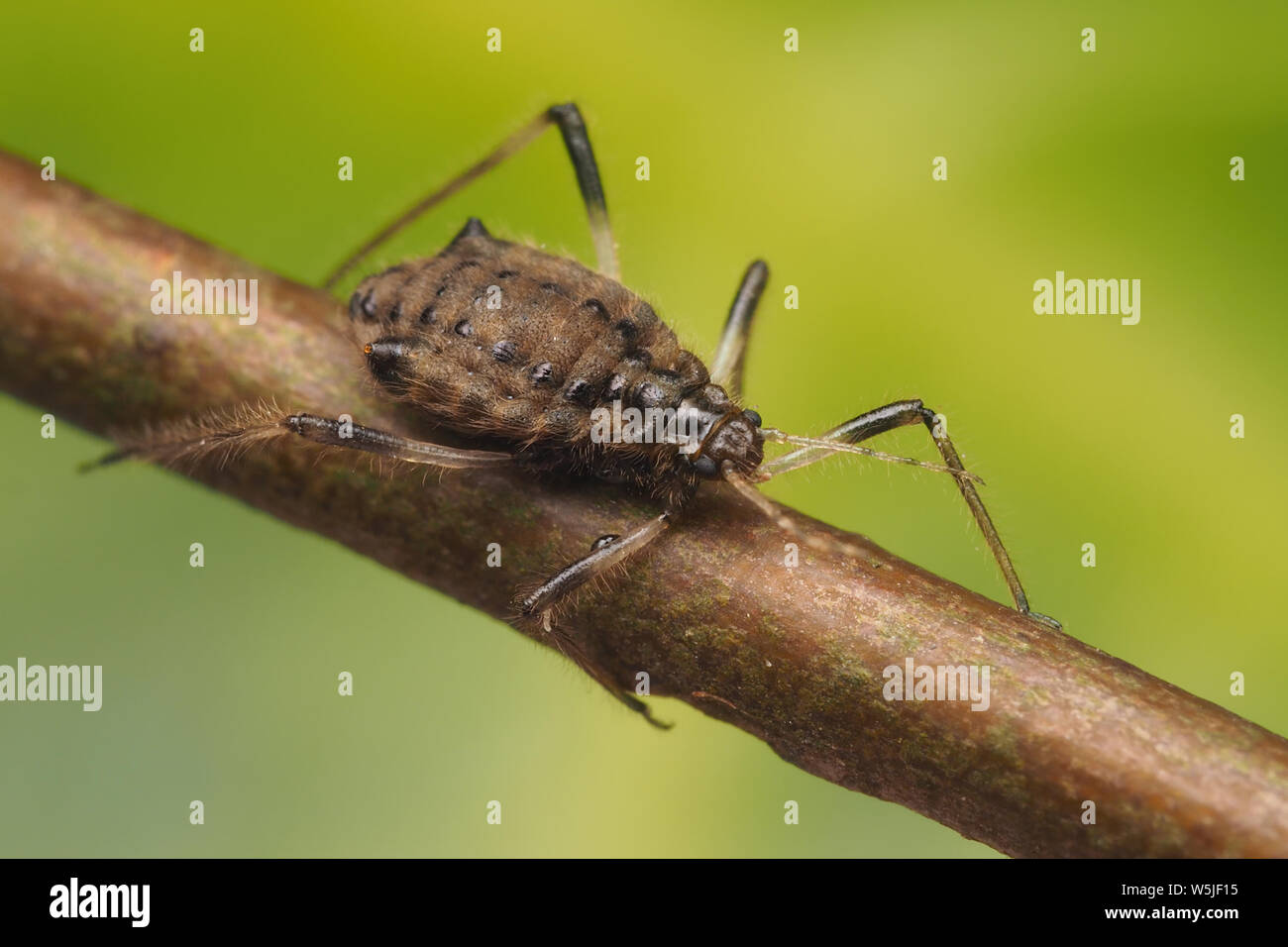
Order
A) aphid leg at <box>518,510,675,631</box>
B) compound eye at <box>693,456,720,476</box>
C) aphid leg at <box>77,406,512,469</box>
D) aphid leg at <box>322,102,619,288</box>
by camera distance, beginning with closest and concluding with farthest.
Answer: aphid leg at <box>518,510,675,631</box> → aphid leg at <box>77,406,512,469</box> → compound eye at <box>693,456,720,476</box> → aphid leg at <box>322,102,619,288</box>

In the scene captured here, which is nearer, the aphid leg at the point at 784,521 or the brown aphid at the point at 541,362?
the aphid leg at the point at 784,521

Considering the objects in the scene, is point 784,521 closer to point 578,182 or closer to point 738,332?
point 738,332

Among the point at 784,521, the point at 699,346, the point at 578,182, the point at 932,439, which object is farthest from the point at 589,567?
the point at 578,182

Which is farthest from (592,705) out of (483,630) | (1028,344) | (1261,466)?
(1261,466)

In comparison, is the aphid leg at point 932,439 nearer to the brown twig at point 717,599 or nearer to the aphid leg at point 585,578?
the brown twig at point 717,599

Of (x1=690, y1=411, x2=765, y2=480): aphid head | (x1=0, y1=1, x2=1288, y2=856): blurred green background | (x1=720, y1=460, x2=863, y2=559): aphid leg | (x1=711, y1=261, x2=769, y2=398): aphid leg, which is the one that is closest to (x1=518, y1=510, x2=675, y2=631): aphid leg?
(x1=720, y1=460, x2=863, y2=559): aphid leg

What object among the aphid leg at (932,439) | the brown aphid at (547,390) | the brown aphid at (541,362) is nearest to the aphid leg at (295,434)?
the brown aphid at (547,390)

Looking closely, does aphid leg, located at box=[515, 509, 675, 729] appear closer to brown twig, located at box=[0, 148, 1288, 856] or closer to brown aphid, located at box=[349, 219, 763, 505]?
brown twig, located at box=[0, 148, 1288, 856]
